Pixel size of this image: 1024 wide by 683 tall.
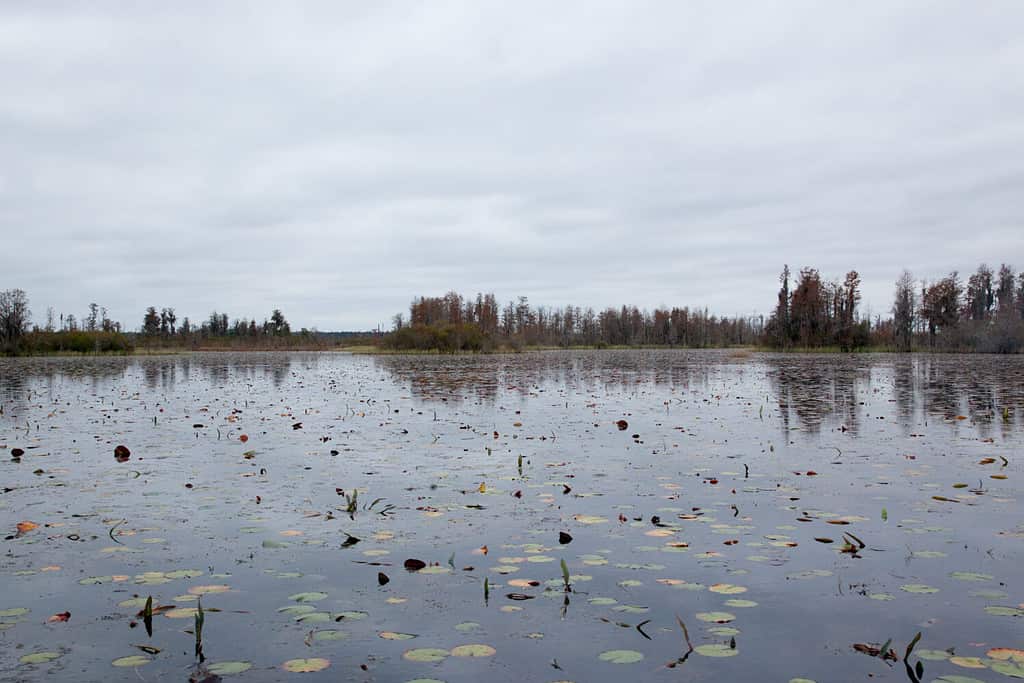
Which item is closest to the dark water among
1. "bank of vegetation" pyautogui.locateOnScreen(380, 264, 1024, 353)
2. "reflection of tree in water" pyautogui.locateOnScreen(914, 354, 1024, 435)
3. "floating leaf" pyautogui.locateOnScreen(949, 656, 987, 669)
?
"floating leaf" pyautogui.locateOnScreen(949, 656, 987, 669)

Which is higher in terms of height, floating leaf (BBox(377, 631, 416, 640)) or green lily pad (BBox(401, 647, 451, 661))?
floating leaf (BBox(377, 631, 416, 640))

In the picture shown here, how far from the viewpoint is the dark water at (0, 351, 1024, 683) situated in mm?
3801

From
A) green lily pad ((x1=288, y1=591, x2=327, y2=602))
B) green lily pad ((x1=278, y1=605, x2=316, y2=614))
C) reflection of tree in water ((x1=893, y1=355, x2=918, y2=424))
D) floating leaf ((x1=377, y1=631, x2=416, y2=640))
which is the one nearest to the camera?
floating leaf ((x1=377, y1=631, x2=416, y2=640))

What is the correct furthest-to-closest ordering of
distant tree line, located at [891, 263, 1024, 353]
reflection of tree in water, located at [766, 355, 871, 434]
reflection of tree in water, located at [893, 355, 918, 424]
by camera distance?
distant tree line, located at [891, 263, 1024, 353] → reflection of tree in water, located at [893, 355, 918, 424] → reflection of tree in water, located at [766, 355, 871, 434]

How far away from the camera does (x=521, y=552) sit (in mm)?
5543

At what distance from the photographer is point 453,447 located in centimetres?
1073

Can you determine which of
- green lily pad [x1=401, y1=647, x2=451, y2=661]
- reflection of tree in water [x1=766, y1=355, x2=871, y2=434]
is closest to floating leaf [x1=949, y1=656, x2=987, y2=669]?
green lily pad [x1=401, y1=647, x2=451, y2=661]

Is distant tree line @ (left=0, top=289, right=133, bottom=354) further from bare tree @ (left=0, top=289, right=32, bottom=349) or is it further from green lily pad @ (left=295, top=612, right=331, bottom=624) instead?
green lily pad @ (left=295, top=612, right=331, bottom=624)

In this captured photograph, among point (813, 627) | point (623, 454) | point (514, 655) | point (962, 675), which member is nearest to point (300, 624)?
point (514, 655)

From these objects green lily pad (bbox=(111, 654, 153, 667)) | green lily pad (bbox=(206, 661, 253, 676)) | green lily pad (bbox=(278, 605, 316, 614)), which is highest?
green lily pad (bbox=(278, 605, 316, 614))

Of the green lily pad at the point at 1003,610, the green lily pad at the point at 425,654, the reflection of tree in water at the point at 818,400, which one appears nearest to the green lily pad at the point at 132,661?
the green lily pad at the point at 425,654

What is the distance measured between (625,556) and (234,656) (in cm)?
277

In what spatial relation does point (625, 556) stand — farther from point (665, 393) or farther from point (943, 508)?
point (665, 393)

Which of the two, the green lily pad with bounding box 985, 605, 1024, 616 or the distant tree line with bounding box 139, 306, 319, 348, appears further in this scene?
the distant tree line with bounding box 139, 306, 319, 348
